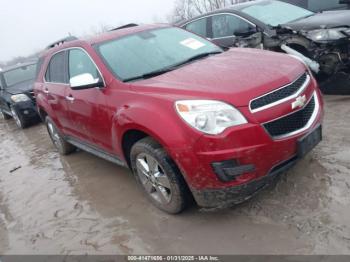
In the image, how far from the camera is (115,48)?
13.7 ft

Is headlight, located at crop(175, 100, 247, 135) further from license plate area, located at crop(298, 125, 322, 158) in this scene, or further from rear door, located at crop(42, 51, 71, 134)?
rear door, located at crop(42, 51, 71, 134)

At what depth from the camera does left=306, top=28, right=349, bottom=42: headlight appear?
538cm

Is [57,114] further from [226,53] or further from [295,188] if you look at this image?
[295,188]

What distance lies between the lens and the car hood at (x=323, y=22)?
551cm

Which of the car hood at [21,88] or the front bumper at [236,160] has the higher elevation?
the front bumper at [236,160]

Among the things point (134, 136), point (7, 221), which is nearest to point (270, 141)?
point (134, 136)

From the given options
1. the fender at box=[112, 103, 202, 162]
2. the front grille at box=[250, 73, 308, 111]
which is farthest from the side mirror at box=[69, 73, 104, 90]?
the front grille at box=[250, 73, 308, 111]

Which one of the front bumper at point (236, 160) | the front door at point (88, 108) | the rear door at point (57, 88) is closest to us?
the front bumper at point (236, 160)

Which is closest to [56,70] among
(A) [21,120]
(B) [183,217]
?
(B) [183,217]

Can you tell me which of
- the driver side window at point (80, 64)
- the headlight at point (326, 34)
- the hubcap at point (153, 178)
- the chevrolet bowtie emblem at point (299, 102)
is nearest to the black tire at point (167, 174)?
the hubcap at point (153, 178)

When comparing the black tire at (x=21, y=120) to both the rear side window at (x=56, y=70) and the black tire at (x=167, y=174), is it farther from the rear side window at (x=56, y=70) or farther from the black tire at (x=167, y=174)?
the black tire at (x=167, y=174)

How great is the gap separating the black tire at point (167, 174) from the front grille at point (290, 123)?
2.80 ft

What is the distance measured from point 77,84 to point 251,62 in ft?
5.70

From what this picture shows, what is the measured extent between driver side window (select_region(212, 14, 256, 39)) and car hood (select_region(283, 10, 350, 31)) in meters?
0.76
